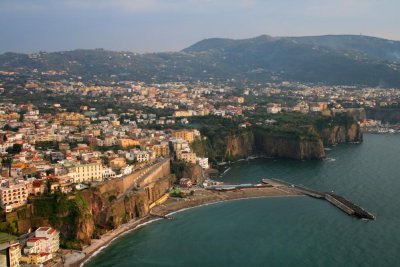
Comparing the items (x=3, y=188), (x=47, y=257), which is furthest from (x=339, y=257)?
(x=3, y=188)

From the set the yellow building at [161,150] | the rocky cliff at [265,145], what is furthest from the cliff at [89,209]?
the rocky cliff at [265,145]

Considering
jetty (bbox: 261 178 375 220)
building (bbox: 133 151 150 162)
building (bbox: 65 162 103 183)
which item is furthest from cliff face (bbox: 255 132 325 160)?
building (bbox: 65 162 103 183)

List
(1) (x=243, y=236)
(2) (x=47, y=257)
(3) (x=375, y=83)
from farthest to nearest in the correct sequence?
(3) (x=375, y=83)
(1) (x=243, y=236)
(2) (x=47, y=257)

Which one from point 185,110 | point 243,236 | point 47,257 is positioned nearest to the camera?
point 47,257

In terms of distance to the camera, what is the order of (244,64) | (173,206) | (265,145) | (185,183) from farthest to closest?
(244,64) → (265,145) → (185,183) → (173,206)

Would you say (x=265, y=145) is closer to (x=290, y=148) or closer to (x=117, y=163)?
(x=290, y=148)

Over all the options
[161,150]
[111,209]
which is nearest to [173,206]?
[111,209]

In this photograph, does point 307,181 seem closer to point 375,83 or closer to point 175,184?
point 175,184
